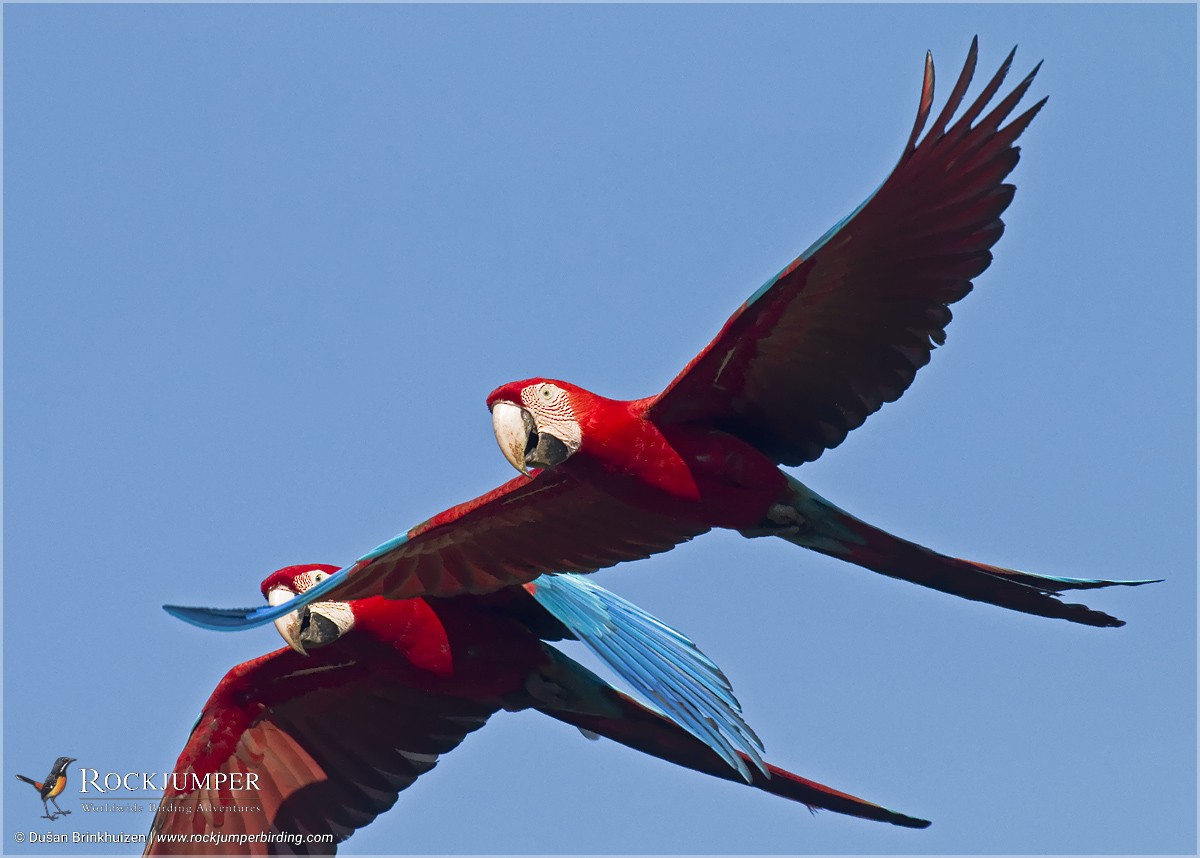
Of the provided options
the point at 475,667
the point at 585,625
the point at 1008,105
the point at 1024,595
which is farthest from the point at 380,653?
the point at 1008,105

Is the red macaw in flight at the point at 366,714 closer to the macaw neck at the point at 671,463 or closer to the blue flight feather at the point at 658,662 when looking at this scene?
the blue flight feather at the point at 658,662

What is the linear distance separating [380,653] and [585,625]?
46.7 inches

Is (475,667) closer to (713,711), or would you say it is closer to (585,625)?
(585,625)

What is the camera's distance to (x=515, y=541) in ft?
32.8

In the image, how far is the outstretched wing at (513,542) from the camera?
9734 mm

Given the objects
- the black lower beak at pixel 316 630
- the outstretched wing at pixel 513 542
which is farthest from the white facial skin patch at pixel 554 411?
the black lower beak at pixel 316 630

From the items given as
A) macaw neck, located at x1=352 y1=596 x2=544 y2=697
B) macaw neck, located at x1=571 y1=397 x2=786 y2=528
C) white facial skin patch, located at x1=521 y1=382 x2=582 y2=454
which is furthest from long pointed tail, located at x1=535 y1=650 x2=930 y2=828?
white facial skin patch, located at x1=521 y1=382 x2=582 y2=454

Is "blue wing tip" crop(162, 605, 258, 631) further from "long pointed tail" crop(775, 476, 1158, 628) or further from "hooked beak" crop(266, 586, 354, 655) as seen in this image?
"long pointed tail" crop(775, 476, 1158, 628)

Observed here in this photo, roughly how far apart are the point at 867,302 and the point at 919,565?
1.29 meters

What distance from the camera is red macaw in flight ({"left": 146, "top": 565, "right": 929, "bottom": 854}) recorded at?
34.0 feet

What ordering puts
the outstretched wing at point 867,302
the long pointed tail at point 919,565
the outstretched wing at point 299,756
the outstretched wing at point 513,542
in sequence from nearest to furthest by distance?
1. the outstretched wing at point 867,302
2. the long pointed tail at point 919,565
3. the outstretched wing at point 513,542
4. the outstretched wing at point 299,756

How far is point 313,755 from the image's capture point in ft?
36.3

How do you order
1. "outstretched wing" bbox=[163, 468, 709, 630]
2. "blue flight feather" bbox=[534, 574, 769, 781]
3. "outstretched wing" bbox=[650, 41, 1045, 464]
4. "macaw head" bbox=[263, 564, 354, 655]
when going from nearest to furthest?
"outstretched wing" bbox=[650, 41, 1045, 464] < "blue flight feather" bbox=[534, 574, 769, 781] < "outstretched wing" bbox=[163, 468, 709, 630] < "macaw head" bbox=[263, 564, 354, 655]

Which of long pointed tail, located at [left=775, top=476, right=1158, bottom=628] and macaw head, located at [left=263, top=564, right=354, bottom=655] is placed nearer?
A: long pointed tail, located at [left=775, top=476, right=1158, bottom=628]
